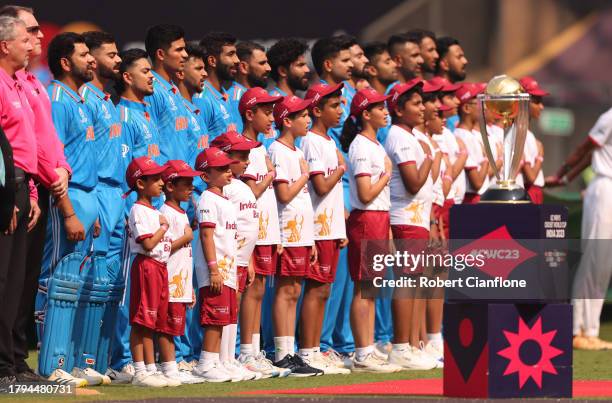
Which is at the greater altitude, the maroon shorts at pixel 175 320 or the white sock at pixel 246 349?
the maroon shorts at pixel 175 320

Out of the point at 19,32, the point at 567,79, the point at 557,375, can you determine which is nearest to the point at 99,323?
the point at 19,32

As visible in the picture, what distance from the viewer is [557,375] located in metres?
10.1

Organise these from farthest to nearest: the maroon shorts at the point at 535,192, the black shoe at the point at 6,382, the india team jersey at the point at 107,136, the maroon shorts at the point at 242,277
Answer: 1. the maroon shorts at the point at 535,192
2. the maroon shorts at the point at 242,277
3. the india team jersey at the point at 107,136
4. the black shoe at the point at 6,382

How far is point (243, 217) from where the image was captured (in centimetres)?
1189

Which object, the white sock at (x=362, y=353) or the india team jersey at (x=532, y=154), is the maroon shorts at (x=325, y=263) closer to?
the white sock at (x=362, y=353)

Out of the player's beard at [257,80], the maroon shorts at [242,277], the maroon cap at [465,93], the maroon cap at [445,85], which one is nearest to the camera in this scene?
the maroon shorts at [242,277]

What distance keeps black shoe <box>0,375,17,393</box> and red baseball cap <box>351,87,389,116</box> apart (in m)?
3.93

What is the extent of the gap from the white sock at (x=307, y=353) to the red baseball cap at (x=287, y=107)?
66.0 inches

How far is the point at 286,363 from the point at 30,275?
2.25 metres

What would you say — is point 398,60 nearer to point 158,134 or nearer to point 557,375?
point 158,134

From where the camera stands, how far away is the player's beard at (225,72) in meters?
13.1

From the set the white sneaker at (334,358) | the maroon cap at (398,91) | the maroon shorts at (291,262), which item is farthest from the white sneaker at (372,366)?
the maroon cap at (398,91)

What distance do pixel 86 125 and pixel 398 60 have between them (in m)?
4.28

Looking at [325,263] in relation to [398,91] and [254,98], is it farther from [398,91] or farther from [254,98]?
[398,91]
